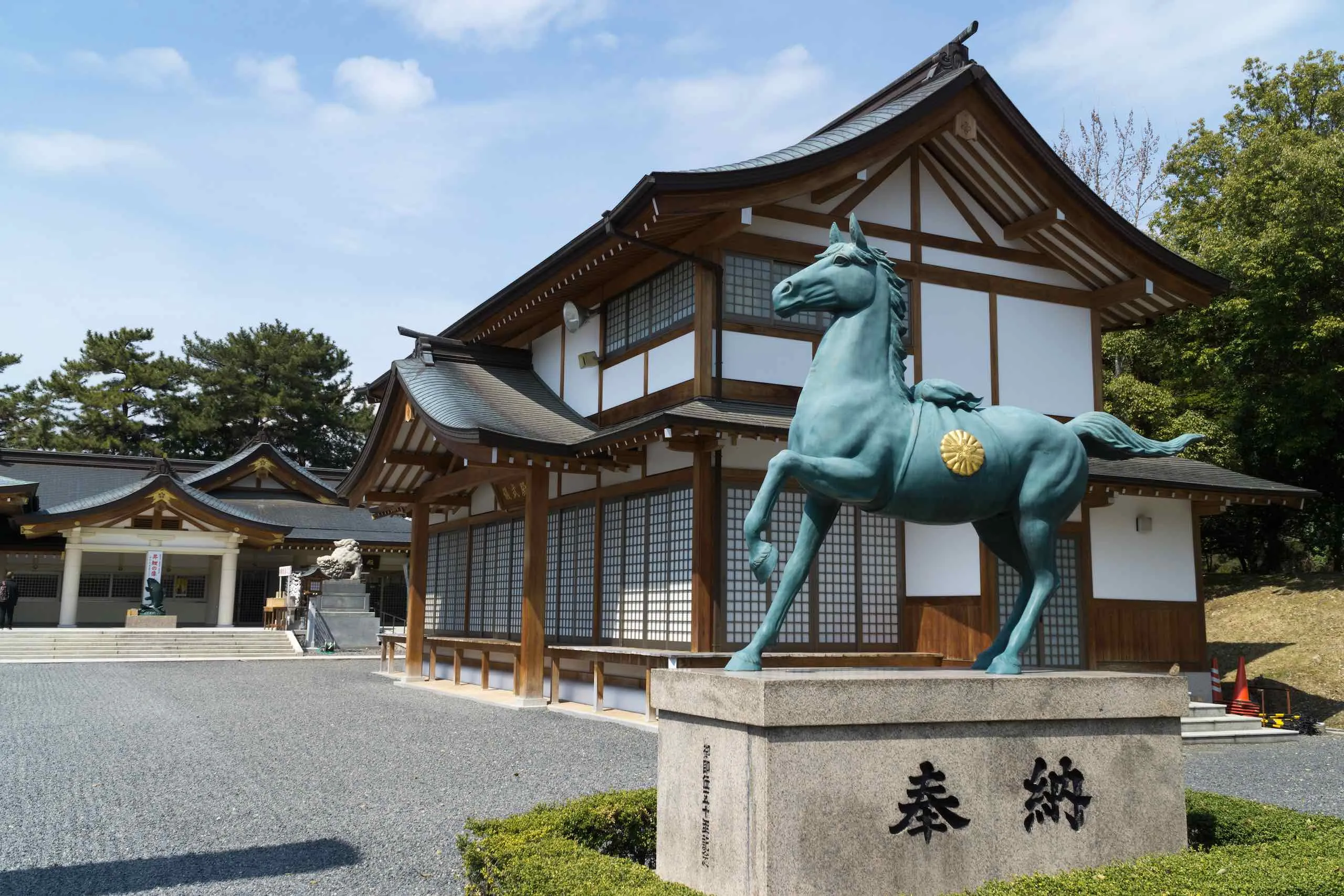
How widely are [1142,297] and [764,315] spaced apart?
6.12 meters

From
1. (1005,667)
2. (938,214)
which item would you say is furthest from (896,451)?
(938,214)

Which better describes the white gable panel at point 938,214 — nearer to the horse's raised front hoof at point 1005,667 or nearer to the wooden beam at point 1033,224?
the wooden beam at point 1033,224

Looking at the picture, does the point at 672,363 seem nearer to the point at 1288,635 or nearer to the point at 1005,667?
the point at 1005,667

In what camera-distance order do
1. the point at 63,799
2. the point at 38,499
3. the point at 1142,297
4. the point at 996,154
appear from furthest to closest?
the point at 38,499 → the point at 1142,297 → the point at 996,154 → the point at 63,799

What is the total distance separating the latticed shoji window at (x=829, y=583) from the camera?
12.2 meters

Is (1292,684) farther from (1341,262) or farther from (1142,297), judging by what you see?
(1341,262)

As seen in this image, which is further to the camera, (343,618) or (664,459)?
(343,618)

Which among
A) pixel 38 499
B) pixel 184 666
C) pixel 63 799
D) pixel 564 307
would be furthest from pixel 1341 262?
pixel 38 499

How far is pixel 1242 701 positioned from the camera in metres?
14.1

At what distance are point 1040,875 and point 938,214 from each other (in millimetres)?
10989

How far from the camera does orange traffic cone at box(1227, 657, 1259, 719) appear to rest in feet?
46.2

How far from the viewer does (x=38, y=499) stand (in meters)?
33.6

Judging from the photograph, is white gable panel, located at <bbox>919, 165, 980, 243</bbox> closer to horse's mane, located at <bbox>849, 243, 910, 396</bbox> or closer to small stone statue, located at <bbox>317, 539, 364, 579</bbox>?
horse's mane, located at <bbox>849, 243, 910, 396</bbox>

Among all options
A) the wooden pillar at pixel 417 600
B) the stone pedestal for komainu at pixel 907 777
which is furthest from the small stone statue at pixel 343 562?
the stone pedestal for komainu at pixel 907 777
